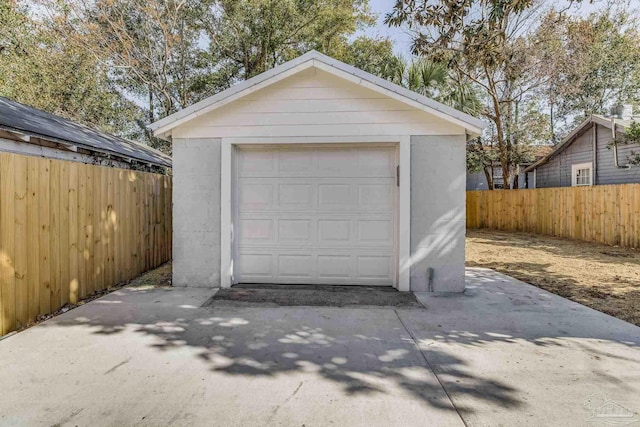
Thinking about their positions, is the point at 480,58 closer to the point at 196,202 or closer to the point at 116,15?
the point at 196,202

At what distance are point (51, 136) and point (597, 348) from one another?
8.70 meters

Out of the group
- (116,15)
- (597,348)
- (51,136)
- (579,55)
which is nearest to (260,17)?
(116,15)

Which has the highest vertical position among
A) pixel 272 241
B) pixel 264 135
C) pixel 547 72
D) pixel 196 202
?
pixel 547 72

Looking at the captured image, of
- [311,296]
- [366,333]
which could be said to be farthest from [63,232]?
[366,333]

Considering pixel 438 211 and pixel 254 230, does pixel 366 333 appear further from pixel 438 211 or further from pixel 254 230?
pixel 254 230

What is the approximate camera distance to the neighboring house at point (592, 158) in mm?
12445

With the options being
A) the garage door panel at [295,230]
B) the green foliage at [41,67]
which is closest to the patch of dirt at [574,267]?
the garage door panel at [295,230]

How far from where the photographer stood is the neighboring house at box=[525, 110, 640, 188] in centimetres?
1245

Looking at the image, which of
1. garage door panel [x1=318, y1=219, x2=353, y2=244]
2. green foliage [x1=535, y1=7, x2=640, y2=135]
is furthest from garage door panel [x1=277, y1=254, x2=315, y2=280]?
green foliage [x1=535, y1=7, x2=640, y2=135]

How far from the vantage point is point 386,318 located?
13.8 feet

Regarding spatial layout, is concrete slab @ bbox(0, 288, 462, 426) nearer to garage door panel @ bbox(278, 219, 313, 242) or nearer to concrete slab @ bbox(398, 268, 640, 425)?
concrete slab @ bbox(398, 268, 640, 425)

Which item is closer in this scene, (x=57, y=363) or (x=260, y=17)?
(x=57, y=363)

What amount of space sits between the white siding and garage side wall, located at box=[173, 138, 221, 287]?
0.25m

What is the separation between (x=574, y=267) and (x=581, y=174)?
992 centimetres
